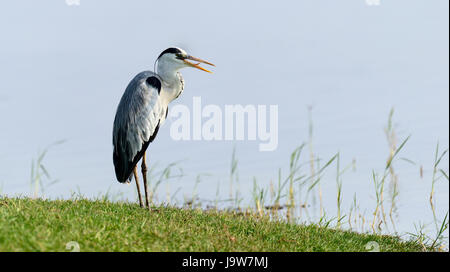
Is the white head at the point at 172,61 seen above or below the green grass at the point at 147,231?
above

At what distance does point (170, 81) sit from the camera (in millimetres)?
8250

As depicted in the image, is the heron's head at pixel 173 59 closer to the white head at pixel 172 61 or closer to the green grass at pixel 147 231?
the white head at pixel 172 61

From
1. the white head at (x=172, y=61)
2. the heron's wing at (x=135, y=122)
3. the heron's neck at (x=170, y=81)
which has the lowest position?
the heron's wing at (x=135, y=122)

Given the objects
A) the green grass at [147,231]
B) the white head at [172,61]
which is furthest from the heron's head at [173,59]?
the green grass at [147,231]

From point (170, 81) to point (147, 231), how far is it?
9.17 feet

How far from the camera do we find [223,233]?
6.89 m

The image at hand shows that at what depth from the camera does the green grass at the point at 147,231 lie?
5.55m

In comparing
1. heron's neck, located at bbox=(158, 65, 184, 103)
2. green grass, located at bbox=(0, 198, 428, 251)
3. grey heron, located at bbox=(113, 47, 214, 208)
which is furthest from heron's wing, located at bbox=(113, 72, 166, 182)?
green grass, located at bbox=(0, 198, 428, 251)

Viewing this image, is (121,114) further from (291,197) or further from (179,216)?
(291,197)

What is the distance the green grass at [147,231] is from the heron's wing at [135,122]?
0.67 metres

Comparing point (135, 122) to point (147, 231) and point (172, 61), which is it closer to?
point (172, 61)

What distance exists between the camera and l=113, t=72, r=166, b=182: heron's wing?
7875 mm
